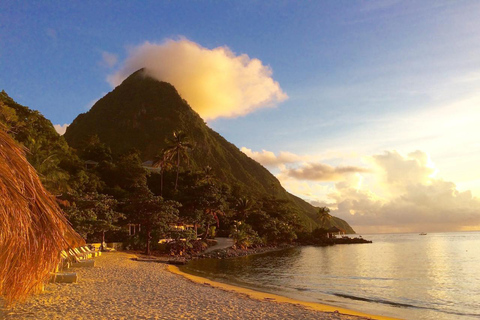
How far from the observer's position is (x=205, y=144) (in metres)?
112

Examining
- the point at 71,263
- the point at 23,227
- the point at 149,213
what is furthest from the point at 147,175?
the point at 23,227

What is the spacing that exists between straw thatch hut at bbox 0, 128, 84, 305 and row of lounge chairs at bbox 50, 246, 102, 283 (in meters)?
0.53

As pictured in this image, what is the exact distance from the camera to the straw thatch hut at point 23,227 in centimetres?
503

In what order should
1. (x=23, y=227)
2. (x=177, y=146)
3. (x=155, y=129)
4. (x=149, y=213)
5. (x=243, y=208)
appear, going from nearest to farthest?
(x=23, y=227) < (x=149, y=213) < (x=177, y=146) < (x=243, y=208) < (x=155, y=129)

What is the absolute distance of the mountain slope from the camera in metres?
103

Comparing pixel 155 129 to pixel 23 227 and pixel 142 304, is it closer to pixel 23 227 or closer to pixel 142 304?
pixel 142 304

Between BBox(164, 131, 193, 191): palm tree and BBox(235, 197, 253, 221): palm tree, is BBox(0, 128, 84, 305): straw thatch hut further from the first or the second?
BBox(235, 197, 253, 221): palm tree

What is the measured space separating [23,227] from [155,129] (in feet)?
350

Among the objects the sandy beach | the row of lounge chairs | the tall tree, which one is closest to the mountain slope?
the tall tree

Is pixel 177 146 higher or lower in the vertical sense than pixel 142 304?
higher

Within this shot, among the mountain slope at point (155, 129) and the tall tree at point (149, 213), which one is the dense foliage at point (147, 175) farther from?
the mountain slope at point (155, 129)

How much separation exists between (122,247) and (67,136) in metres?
90.2

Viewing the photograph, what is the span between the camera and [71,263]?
664 inches

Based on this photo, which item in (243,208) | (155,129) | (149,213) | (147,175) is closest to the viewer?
(149,213)
